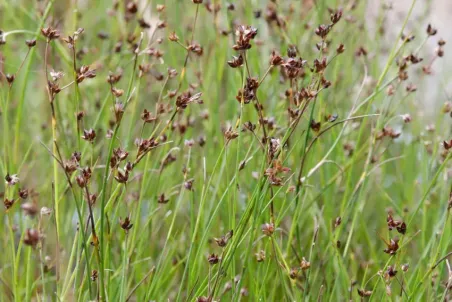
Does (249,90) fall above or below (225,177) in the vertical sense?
above

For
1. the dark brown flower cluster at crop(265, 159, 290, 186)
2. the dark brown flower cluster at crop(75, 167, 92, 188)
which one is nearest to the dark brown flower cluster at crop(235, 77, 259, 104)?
the dark brown flower cluster at crop(265, 159, 290, 186)

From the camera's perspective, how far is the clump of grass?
4.53 feet

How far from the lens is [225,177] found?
89.4 inches

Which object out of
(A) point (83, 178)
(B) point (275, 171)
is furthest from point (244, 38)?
(A) point (83, 178)

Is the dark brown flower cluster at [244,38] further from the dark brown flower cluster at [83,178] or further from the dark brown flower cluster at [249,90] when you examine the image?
the dark brown flower cluster at [83,178]

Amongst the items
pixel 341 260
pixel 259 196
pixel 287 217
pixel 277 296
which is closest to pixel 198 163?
pixel 287 217

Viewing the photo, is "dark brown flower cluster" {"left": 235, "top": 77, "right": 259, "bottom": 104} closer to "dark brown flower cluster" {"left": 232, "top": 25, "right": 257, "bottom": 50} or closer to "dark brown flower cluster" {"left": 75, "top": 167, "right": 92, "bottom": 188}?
"dark brown flower cluster" {"left": 232, "top": 25, "right": 257, "bottom": 50}

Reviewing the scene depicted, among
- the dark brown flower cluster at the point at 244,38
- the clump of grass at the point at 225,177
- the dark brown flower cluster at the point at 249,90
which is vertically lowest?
the clump of grass at the point at 225,177

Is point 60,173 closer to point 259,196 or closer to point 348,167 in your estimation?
point 348,167

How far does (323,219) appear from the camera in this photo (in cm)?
197

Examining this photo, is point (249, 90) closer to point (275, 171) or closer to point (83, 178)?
point (275, 171)

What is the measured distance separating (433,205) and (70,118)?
113 cm

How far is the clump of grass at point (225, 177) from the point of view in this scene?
4.53 ft

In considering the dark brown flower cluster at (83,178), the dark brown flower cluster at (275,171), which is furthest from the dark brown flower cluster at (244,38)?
the dark brown flower cluster at (83,178)
